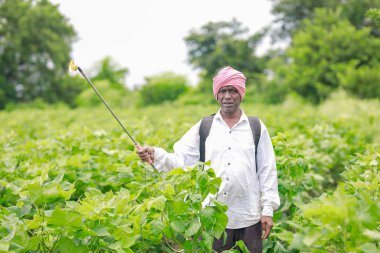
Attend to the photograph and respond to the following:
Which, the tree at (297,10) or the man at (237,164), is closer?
the man at (237,164)

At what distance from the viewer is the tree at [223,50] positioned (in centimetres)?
4191

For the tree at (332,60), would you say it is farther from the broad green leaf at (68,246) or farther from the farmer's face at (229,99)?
the broad green leaf at (68,246)

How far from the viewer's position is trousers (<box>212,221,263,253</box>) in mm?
3328

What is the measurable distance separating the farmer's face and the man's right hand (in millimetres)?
592

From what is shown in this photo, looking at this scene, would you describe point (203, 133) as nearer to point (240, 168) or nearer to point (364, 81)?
point (240, 168)

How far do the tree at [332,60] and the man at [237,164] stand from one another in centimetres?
2252

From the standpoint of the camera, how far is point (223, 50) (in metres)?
42.5

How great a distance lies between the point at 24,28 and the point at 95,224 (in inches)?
1790

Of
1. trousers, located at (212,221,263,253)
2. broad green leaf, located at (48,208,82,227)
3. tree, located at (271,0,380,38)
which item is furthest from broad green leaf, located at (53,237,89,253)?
tree, located at (271,0,380,38)

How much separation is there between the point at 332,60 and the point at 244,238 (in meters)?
26.6

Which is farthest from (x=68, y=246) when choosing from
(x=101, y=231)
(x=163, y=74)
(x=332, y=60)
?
(x=163, y=74)

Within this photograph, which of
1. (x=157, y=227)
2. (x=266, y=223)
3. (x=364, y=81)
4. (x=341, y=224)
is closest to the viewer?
(x=341, y=224)

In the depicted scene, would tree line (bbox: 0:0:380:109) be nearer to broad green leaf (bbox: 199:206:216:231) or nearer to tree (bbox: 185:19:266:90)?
tree (bbox: 185:19:266:90)

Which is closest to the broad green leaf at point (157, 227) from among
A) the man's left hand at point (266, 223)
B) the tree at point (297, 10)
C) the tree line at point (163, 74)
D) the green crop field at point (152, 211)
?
the green crop field at point (152, 211)
